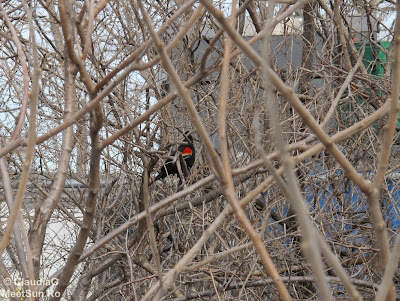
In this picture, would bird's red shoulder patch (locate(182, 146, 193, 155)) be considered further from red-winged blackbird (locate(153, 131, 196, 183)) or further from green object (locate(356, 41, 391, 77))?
green object (locate(356, 41, 391, 77))

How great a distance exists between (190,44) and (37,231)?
2.89 metres

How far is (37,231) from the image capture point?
2.03 metres

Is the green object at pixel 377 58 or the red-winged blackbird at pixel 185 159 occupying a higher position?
the green object at pixel 377 58

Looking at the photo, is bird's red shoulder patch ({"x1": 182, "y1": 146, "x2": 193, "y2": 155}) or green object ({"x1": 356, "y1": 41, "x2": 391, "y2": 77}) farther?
bird's red shoulder patch ({"x1": 182, "y1": 146, "x2": 193, "y2": 155})

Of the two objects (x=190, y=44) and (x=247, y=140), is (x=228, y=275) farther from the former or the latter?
(x=190, y=44)

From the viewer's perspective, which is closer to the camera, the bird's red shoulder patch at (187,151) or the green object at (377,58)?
the green object at (377,58)

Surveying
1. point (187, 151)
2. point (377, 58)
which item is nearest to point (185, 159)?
point (187, 151)

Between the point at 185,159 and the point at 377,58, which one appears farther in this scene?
the point at 185,159

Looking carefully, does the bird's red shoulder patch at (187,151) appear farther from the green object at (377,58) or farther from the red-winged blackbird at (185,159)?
the green object at (377,58)

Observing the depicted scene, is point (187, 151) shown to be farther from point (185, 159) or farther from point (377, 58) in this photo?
point (377, 58)

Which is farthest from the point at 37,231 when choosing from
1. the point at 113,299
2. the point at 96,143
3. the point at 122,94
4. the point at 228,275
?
the point at 113,299

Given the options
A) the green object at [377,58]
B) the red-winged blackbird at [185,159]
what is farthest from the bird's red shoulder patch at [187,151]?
the green object at [377,58]

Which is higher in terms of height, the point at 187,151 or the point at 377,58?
the point at 377,58

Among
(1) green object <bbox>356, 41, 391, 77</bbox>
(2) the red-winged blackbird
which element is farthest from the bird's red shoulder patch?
(1) green object <bbox>356, 41, 391, 77</bbox>
